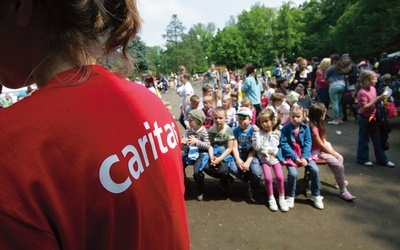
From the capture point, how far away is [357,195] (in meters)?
4.61

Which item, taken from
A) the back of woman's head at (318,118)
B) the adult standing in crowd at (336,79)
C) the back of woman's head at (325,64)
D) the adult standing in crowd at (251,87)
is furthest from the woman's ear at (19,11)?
the back of woman's head at (325,64)

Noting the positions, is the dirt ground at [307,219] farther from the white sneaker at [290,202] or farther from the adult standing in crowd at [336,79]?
the adult standing in crowd at [336,79]

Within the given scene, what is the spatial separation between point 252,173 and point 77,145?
420cm

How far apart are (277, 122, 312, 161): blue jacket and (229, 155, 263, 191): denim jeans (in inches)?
14.3

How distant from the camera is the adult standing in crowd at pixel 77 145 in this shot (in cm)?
52

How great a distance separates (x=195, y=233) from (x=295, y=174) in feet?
5.63

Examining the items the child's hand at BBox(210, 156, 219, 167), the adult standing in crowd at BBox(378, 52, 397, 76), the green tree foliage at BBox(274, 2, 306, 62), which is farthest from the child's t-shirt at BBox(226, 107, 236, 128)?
the green tree foliage at BBox(274, 2, 306, 62)

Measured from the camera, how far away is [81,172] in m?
0.56

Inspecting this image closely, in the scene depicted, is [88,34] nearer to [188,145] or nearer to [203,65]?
[188,145]

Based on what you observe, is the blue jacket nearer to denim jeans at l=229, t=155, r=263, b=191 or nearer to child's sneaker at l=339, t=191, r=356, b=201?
denim jeans at l=229, t=155, r=263, b=191

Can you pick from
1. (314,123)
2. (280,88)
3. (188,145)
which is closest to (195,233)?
(188,145)

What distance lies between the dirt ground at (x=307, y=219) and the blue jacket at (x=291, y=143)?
2.34 ft

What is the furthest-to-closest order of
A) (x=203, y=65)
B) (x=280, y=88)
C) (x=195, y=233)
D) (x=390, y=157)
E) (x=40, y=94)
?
(x=203, y=65) → (x=280, y=88) → (x=390, y=157) → (x=195, y=233) → (x=40, y=94)

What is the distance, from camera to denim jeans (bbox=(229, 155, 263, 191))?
457cm
